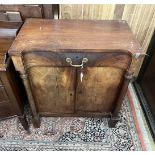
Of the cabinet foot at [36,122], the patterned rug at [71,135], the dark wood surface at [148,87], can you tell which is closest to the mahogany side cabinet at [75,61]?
the cabinet foot at [36,122]

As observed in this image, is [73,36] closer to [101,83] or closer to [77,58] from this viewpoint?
[77,58]

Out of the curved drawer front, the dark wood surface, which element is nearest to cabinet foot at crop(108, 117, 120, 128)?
the dark wood surface

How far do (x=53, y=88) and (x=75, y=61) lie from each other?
0.30 m

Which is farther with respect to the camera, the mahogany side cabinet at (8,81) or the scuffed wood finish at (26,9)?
the scuffed wood finish at (26,9)

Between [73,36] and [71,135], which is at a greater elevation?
[73,36]

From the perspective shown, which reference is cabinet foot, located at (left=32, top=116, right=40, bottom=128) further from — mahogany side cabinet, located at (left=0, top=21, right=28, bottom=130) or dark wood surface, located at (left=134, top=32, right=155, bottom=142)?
dark wood surface, located at (left=134, top=32, right=155, bottom=142)

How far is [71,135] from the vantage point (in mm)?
1501

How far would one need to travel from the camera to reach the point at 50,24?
1165 millimetres

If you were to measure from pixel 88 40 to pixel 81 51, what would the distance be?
10cm

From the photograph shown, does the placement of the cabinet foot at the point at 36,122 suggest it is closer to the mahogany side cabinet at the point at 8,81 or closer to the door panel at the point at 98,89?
the mahogany side cabinet at the point at 8,81

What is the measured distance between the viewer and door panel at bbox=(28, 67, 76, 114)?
1.12 m

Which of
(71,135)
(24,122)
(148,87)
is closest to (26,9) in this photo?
(24,122)

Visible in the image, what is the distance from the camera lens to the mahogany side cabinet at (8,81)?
1070mm
